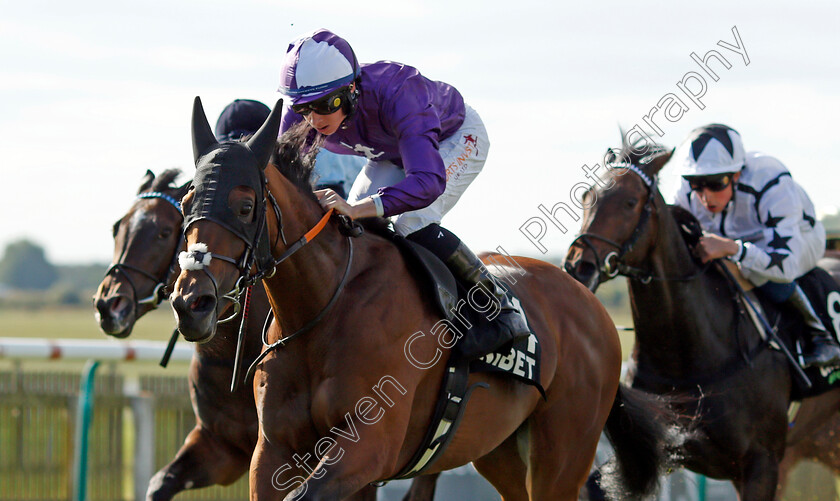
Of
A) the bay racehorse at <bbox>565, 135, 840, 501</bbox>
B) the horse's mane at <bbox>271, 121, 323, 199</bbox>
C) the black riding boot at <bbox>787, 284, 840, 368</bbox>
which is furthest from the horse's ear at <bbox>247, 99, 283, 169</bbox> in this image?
the black riding boot at <bbox>787, 284, 840, 368</bbox>

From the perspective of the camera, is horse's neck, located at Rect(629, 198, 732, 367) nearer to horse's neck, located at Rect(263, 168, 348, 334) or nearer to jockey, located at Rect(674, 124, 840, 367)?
jockey, located at Rect(674, 124, 840, 367)

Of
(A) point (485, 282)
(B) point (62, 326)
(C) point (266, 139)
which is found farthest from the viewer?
(B) point (62, 326)

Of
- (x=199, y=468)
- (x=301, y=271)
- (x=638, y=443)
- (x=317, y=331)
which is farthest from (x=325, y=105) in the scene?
(x=638, y=443)

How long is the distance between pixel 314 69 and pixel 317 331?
Result: 0.91 m

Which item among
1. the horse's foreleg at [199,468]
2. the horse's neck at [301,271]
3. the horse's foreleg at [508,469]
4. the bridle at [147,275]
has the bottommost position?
the horse's foreleg at [199,468]

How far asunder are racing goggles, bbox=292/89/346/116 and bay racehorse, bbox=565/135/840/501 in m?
2.02

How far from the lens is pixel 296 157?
3.43m

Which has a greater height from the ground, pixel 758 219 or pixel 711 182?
pixel 711 182

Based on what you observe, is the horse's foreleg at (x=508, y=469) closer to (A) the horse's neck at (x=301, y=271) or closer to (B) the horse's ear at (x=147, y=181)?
(A) the horse's neck at (x=301, y=271)

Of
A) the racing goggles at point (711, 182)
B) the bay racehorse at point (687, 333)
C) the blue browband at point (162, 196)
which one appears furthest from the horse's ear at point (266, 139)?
the racing goggles at point (711, 182)

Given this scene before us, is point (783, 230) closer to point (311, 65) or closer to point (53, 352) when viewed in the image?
point (311, 65)

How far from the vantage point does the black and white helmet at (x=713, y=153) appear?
5574mm

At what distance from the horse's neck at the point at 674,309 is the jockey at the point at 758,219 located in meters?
0.20

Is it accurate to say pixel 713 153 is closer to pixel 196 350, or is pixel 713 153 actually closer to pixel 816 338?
pixel 816 338
